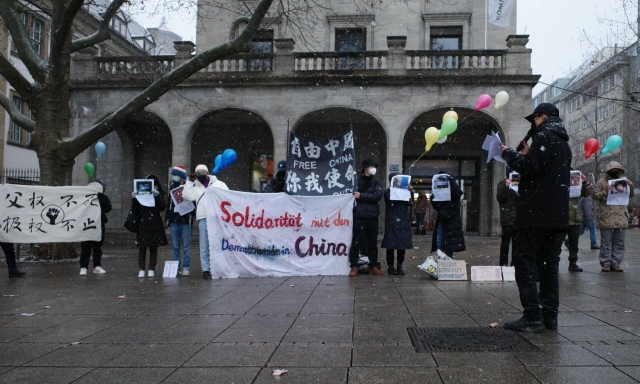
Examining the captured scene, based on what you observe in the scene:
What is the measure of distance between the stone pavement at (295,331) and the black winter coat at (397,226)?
793 mm

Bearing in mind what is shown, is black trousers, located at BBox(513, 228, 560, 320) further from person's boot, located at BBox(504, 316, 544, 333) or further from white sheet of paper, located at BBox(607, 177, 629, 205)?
white sheet of paper, located at BBox(607, 177, 629, 205)

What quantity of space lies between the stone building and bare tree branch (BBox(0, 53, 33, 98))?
176 inches

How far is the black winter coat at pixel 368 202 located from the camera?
9.95 metres

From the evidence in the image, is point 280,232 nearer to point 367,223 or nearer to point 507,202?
point 367,223

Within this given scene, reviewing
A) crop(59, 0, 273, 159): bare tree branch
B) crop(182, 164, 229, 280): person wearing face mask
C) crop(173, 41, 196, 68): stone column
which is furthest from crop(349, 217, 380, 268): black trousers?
crop(173, 41, 196, 68): stone column

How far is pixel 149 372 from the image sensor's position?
394cm

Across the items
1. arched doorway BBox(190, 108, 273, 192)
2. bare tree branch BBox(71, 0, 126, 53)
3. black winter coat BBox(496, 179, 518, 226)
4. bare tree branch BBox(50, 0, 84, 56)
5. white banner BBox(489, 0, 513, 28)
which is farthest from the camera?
arched doorway BBox(190, 108, 273, 192)

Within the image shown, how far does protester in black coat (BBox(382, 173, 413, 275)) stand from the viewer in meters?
9.88

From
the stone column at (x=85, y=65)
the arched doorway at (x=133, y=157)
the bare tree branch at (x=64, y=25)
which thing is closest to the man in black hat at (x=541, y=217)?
the bare tree branch at (x=64, y=25)

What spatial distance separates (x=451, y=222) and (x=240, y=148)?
16.2 meters

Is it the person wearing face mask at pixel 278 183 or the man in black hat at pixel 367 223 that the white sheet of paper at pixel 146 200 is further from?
the man in black hat at pixel 367 223

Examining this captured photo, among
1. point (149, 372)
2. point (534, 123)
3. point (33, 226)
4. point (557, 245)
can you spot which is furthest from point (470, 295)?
point (33, 226)

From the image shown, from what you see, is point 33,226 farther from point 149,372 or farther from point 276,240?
point 149,372

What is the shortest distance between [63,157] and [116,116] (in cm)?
188
